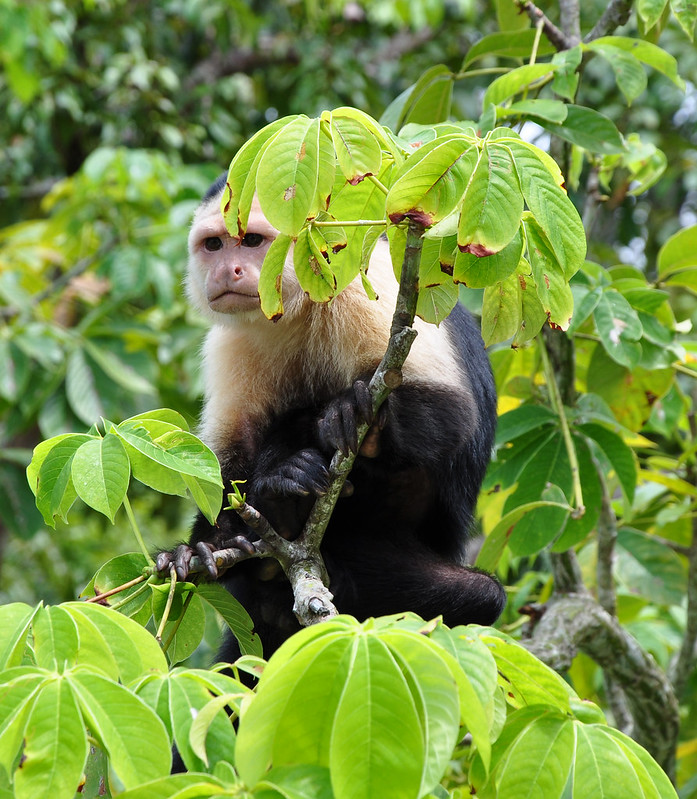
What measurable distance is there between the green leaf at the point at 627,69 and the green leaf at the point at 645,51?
0.04 ft

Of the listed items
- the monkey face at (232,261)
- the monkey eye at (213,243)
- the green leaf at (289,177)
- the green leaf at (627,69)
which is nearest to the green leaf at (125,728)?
the green leaf at (289,177)

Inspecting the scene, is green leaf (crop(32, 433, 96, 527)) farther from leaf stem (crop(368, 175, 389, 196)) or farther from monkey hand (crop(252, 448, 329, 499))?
monkey hand (crop(252, 448, 329, 499))

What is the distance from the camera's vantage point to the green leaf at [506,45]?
1.96 meters

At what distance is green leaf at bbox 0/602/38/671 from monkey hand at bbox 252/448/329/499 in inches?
28.7

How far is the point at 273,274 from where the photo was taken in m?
1.14

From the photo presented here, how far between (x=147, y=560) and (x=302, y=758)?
1.99 feet

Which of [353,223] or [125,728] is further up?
[353,223]

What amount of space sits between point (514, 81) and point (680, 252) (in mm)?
617

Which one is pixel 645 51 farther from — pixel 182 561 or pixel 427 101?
pixel 182 561

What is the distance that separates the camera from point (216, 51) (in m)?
6.36

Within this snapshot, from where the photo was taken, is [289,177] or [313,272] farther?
[313,272]

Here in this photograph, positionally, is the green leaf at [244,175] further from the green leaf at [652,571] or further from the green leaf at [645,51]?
the green leaf at [652,571]

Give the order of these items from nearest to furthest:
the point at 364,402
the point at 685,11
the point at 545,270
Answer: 1. the point at 545,270
2. the point at 364,402
3. the point at 685,11

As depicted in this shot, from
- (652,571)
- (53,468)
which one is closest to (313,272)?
(53,468)
